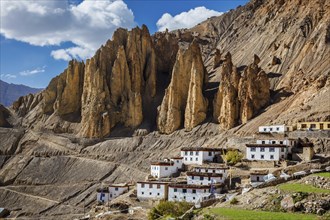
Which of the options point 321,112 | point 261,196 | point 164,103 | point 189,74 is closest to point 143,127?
point 164,103

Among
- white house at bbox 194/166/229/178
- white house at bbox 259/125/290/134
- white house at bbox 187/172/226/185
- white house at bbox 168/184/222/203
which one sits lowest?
white house at bbox 168/184/222/203

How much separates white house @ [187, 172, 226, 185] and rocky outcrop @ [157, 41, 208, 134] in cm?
4604

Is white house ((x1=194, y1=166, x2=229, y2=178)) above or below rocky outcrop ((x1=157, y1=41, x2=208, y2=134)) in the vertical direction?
below

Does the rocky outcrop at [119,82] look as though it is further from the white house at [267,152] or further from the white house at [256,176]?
the white house at [256,176]

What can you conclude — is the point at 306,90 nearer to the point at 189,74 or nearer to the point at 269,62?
the point at 269,62

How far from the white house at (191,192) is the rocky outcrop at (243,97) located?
41.8 m

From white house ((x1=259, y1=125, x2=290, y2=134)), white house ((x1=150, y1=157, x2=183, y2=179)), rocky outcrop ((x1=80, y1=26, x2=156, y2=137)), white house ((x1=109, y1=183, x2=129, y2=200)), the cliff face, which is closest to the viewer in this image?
white house ((x1=150, y1=157, x2=183, y2=179))

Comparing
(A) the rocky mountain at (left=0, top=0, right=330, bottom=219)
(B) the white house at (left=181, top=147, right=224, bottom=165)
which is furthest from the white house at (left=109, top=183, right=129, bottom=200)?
(A) the rocky mountain at (left=0, top=0, right=330, bottom=219)

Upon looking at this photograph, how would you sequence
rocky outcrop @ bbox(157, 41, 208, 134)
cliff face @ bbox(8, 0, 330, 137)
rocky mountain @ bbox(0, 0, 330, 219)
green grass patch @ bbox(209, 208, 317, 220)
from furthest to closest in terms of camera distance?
rocky outcrop @ bbox(157, 41, 208, 134) < cliff face @ bbox(8, 0, 330, 137) < rocky mountain @ bbox(0, 0, 330, 219) < green grass patch @ bbox(209, 208, 317, 220)

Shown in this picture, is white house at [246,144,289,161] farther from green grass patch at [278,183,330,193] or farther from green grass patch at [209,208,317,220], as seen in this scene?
green grass patch at [209,208,317,220]

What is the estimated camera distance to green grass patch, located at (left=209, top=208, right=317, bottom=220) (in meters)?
32.4

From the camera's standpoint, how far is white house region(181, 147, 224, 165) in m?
75.6

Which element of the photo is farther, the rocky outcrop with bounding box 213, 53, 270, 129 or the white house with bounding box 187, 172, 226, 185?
the rocky outcrop with bounding box 213, 53, 270, 129

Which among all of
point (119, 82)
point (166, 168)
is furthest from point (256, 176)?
point (119, 82)
